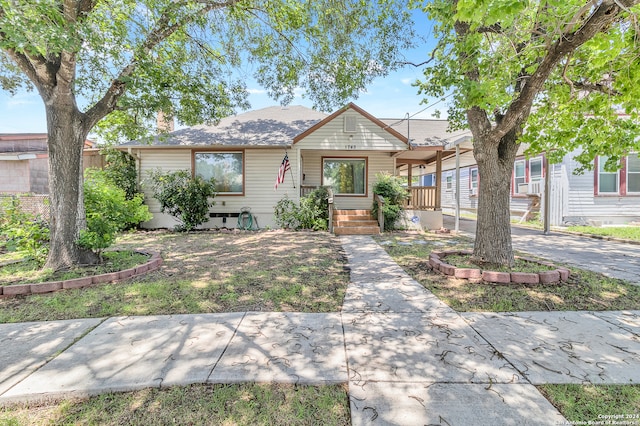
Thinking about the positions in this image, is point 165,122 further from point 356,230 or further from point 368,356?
point 368,356

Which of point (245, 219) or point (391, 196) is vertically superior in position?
point (391, 196)

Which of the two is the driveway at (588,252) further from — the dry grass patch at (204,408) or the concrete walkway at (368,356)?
the dry grass patch at (204,408)

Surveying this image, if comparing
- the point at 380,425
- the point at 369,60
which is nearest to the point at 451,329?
the point at 380,425

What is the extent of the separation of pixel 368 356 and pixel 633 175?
15.1 meters

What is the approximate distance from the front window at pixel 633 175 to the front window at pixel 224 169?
15135 millimetres

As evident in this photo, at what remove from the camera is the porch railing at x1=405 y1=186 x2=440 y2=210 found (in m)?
11.2

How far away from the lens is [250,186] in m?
11.3

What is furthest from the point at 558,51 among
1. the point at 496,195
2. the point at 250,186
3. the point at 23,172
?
the point at 23,172

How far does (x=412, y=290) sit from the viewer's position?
430 cm

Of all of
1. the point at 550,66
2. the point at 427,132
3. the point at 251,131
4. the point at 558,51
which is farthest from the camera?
the point at 427,132

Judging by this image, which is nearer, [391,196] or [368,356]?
[368,356]

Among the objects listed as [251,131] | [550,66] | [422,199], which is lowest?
[422,199]

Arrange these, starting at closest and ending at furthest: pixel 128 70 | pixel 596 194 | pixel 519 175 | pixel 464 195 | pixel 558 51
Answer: pixel 558 51 < pixel 128 70 < pixel 596 194 < pixel 519 175 < pixel 464 195

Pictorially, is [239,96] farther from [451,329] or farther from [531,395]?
[531,395]
